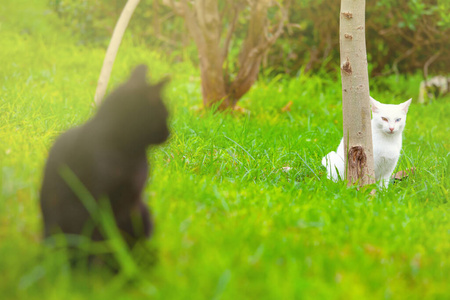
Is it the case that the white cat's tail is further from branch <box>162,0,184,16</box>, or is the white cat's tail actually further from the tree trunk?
branch <box>162,0,184,16</box>

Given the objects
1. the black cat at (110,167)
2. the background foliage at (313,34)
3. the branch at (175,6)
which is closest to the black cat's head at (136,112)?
the black cat at (110,167)

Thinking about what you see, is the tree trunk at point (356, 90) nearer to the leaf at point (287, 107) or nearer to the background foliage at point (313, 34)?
the leaf at point (287, 107)

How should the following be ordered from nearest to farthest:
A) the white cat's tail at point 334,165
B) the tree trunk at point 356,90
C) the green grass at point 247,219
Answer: the green grass at point 247,219 < the tree trunk at point 356,90 < the white cat's tail at point 334,165

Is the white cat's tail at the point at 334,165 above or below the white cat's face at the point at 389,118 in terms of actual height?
below

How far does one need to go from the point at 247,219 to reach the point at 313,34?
20.4 ft

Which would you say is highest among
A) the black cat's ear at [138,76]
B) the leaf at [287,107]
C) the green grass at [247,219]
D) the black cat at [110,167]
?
the black cat's ear at [138,76]

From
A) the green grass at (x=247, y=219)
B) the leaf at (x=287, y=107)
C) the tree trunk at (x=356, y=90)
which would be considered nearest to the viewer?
the green grass at (x=247, y=219)

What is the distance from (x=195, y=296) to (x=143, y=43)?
6.61 metres

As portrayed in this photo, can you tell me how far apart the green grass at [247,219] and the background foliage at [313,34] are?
289cm

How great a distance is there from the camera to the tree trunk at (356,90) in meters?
2.90

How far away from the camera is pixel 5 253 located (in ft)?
4.93

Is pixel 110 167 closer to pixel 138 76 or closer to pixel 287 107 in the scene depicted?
pixel 138 76

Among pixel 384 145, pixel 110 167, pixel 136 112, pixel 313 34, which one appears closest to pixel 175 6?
pixel 384 145

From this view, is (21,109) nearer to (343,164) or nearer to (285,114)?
(343,164)
